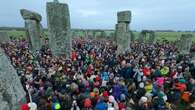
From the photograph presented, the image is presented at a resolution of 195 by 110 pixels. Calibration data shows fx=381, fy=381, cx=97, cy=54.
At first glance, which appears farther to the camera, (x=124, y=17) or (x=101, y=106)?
(x=124, y=17)

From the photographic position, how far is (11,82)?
1161 cm

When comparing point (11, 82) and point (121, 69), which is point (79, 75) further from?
point (11, 82)

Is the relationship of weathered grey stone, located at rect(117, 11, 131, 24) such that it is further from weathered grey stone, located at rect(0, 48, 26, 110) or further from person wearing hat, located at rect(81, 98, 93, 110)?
weathered grey stone, located at rect(0, 48, 26, 110)

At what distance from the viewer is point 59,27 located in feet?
74.6

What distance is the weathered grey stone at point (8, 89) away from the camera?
11000 millimetres

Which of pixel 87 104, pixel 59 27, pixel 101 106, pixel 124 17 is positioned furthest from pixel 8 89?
pixel 124 17

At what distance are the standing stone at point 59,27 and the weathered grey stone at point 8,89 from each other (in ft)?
35.6

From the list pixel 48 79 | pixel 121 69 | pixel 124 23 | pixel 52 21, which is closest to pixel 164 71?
pixel 121 69

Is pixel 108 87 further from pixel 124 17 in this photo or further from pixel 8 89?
pixel 124 17

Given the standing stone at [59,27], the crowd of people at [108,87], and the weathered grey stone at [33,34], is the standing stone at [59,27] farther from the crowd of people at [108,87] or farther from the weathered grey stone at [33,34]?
the weathered grey stone at [33,34]

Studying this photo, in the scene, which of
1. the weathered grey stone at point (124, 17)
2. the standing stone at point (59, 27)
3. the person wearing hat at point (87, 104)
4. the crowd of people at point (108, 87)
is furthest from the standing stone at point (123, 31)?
the person wearing hat at point (87, 104)

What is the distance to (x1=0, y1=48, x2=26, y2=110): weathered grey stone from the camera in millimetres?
11000

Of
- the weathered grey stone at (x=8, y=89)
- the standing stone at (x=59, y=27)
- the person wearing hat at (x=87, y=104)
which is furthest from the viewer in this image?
the standing stone at (x=59, y=27)

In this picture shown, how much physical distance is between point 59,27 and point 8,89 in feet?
38.8
